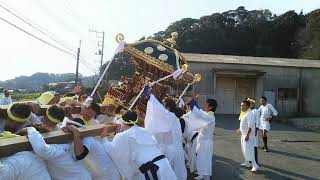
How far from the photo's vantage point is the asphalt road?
1105 centimetres

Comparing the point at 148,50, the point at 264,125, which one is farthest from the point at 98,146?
the point at 264,125

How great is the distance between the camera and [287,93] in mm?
30516

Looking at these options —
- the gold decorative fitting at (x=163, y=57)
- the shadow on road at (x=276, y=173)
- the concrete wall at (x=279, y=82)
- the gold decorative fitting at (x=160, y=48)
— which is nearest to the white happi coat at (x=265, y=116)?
the shadow on road at (x=276, y=173)

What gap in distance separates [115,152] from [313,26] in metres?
46.5

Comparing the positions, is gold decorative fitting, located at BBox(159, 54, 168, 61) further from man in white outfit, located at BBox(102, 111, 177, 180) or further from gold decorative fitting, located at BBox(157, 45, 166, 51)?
man in white outfit, located at BBox(102, 111, 177, 180)

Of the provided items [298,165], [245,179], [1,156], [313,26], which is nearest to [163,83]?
[245,179]

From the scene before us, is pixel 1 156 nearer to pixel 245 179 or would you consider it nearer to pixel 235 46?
pixel 245 179

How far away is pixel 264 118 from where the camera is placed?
14898mm

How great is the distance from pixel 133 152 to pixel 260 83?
25082 millimetres

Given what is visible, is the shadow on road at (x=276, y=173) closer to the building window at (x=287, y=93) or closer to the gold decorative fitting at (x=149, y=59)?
the gold decorative fitting at (x=149, y=59)

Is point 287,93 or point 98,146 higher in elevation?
point 287,93

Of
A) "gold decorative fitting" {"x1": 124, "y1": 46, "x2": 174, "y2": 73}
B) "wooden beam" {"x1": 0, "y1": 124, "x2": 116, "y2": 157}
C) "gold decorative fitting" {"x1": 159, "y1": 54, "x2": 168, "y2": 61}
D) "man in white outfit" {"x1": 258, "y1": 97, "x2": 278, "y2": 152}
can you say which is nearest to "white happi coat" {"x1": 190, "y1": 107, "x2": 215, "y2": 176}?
"gold decorative fitting" {"x1": 124, "y1": 46, "x2": 174, "y2": 73}

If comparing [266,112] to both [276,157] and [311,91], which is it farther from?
[311,91]

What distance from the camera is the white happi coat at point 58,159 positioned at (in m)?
4.06
